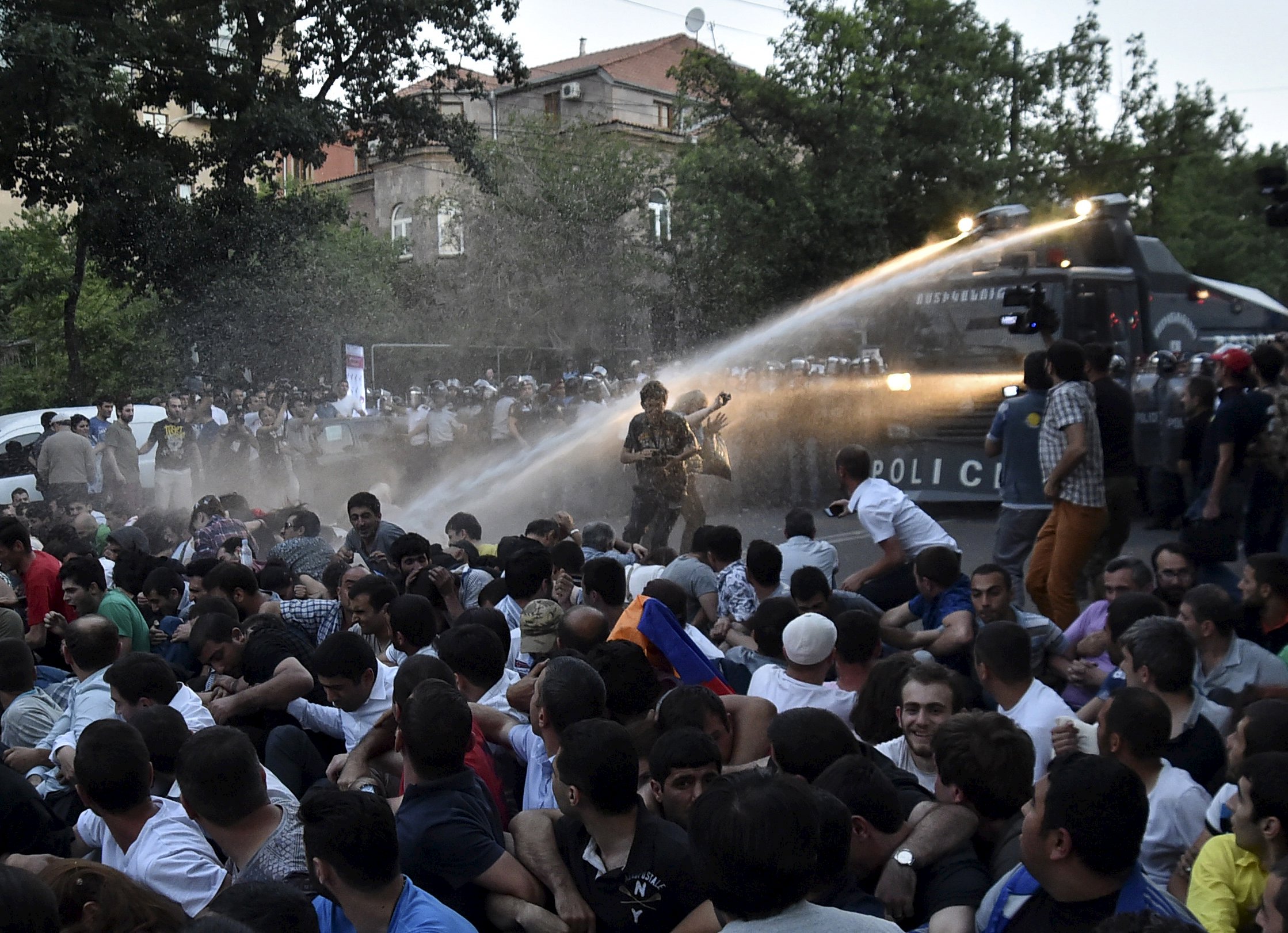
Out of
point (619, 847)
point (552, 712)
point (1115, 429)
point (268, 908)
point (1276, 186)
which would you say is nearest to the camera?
point (268, 908)

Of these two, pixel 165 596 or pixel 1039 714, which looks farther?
pixel 165 596

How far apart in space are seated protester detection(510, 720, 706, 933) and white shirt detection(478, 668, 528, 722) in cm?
116

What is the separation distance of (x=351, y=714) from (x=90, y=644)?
3.63ft

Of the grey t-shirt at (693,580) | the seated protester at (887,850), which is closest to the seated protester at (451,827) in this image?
the seated protester at (887,850)

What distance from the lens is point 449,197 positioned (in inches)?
1503

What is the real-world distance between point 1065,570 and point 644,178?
96.9 ft

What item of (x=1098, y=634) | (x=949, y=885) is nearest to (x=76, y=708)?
(x=949, y=885)

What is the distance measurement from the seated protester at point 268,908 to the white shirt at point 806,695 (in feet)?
Result: 7.28

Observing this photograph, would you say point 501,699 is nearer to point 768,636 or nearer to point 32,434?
point 768,636

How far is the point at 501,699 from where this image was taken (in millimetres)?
4723

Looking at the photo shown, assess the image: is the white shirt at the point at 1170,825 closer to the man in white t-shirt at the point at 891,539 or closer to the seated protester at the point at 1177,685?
the seated protester at the point at 1177,685

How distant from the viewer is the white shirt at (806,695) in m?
4.77

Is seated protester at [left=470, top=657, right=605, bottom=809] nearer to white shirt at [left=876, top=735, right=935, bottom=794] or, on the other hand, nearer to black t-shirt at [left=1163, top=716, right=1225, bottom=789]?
white shirt at [left=876, top=735, right=935, bottom=794]

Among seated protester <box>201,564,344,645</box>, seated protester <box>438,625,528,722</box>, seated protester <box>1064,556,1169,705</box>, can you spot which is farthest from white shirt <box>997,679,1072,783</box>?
seated protester <box>201,564,344,645</box>
